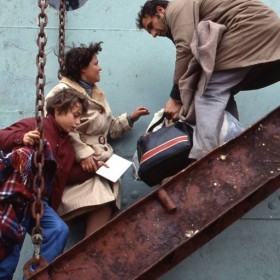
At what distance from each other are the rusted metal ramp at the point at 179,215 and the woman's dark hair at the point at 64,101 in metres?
0.83

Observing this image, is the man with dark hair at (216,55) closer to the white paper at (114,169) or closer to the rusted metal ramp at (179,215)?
the rusted metal ramp at (179,215)

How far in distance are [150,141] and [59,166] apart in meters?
→ 0.53

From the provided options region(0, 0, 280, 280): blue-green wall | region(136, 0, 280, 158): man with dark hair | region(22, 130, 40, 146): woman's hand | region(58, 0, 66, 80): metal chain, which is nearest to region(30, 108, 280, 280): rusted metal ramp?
region(136, 0, 280, 158): man with dark hair

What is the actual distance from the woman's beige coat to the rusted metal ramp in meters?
0.73

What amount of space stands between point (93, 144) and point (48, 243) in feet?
2.71

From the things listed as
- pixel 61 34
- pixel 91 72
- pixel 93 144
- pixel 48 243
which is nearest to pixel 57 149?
pixel 93 144

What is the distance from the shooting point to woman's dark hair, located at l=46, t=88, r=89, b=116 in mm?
3139

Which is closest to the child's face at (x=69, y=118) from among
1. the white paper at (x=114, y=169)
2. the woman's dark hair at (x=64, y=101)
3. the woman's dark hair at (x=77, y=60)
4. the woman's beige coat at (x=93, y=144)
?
the woman's dark hair at (x=64, y=101)

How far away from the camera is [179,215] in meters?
2.60

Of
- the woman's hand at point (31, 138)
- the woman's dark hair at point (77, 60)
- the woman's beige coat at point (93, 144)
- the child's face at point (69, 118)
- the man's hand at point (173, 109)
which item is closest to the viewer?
the woman's hand at point (31, 138)

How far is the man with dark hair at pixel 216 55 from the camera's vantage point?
307 cm

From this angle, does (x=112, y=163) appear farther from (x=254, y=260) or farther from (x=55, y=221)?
(x=254, y=260)

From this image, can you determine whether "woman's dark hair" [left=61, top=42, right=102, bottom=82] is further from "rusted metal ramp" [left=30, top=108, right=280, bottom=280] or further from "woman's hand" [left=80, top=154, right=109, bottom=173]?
"rusted metal ramp" [left=30, top=108, right=280, bottom=280]

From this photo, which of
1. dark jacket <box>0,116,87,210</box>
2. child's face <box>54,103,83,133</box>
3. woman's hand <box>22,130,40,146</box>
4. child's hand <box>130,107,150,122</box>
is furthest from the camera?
child's hand <box>130,107,150,122</box>
